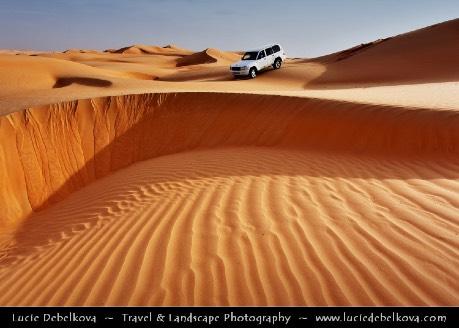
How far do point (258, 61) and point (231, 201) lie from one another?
16.9m

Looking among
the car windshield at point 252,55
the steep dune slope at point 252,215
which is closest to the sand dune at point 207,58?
the car windshield at point 252,55

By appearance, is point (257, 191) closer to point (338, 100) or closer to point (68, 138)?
point (338, 100)

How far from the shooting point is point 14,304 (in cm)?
298

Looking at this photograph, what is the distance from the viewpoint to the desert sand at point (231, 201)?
276 centimetres

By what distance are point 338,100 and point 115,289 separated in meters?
7.25

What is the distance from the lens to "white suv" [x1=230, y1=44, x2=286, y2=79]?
763 inches

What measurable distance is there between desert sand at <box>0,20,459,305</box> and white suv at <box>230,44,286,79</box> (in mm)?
9889

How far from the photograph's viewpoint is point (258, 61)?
A: 19797mm

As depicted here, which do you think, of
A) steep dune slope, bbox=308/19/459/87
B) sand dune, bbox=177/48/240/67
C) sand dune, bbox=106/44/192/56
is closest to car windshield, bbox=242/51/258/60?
steep dune slope, bbox=308/19/459/87

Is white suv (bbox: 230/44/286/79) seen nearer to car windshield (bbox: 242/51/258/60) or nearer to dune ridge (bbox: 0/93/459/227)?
car windshield (bbox: 242/51/258/60)

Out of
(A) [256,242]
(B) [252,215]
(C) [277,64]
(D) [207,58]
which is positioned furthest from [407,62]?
(D) [207,58]

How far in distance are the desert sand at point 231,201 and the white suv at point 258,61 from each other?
32.4 ft

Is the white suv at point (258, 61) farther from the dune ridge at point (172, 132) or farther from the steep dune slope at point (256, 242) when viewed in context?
the steep dune slope at point (256, 242)
